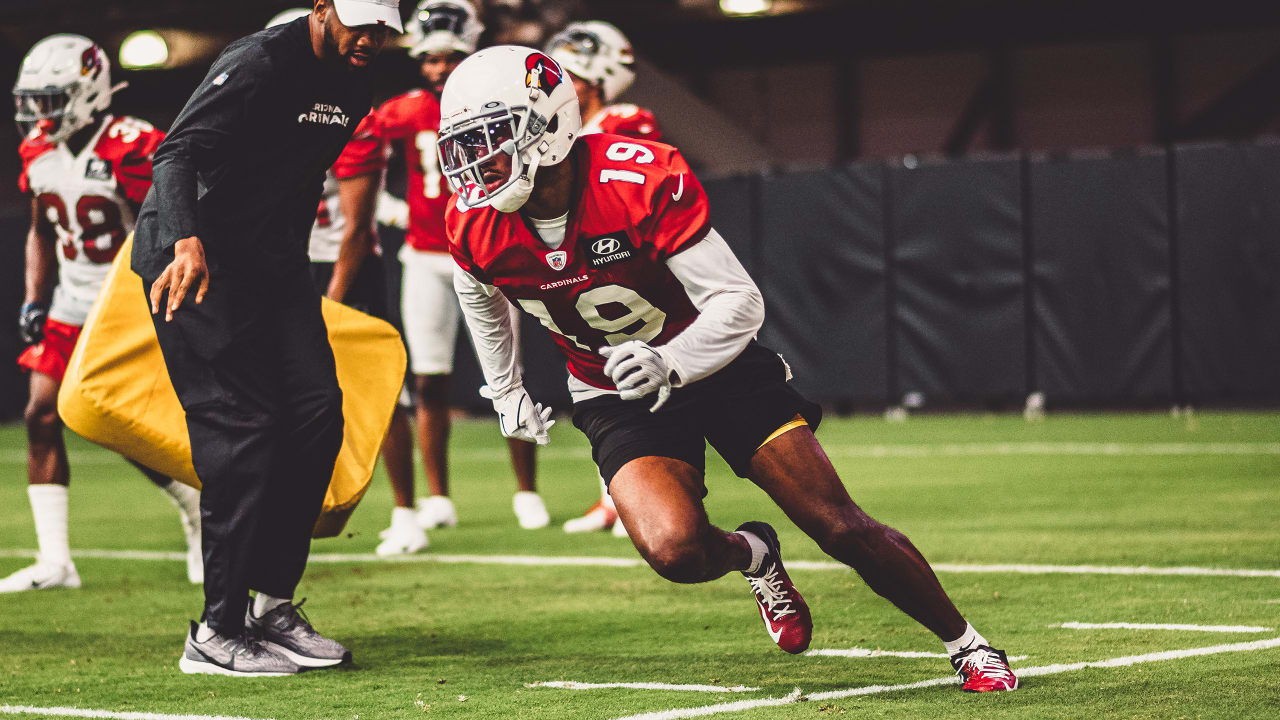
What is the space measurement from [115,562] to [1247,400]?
9700mm

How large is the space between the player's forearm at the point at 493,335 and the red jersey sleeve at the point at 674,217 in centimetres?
61

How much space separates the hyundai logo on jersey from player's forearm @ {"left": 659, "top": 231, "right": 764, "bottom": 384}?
0.16 metres

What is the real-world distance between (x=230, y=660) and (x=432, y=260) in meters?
3.58

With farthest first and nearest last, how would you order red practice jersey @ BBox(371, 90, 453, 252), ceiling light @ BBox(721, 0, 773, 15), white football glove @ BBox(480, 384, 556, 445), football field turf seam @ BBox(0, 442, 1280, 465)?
ceiling light @ BBox(721, 0, 773, 15) < football field turf seam @ BBox(0, 442, 1280, 465) < red practice jersey @ BBox(371, 90, 453, 252) < white football glove @ BBox(480, 384, 556, 445)

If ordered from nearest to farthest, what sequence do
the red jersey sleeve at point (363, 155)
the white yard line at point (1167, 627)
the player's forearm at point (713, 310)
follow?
the player's forearm at point (713, 310)
the white yard line at point (1167, 627)
the red jersey sleeve at point (363, 155)

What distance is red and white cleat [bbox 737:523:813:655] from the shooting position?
4562 mm

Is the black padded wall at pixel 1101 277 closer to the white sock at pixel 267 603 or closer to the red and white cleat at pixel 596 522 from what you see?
the red and white cleat at pixel 596 522

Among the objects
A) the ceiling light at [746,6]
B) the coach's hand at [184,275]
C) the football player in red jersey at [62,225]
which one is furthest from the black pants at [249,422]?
the ceiling light at [746,6]

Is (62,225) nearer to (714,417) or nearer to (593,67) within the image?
(593,67)

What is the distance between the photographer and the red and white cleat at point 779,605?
180 inches

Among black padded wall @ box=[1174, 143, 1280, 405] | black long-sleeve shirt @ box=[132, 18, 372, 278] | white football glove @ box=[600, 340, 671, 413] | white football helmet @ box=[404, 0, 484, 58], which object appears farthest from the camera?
black padded wall @ box=[1174, 143, 1280, 405]

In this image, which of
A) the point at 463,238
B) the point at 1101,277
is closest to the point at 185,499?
the point at 463,238

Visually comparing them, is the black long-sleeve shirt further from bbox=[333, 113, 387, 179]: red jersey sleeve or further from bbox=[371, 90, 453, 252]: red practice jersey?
bbox=[371, 90, 453, 252]: red practice jersey

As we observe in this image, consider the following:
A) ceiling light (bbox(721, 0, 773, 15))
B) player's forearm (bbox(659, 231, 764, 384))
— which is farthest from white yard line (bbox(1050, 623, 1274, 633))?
ceiling light (bbox(721, 0, 773, 15))
